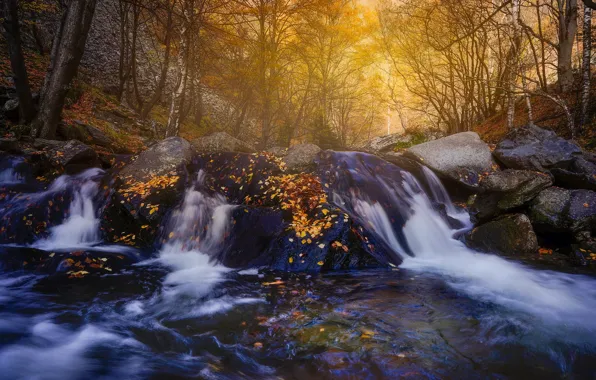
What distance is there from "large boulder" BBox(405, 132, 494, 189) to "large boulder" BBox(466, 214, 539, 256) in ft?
8.67

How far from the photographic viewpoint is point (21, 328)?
3.53 metres

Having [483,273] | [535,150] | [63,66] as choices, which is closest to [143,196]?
[63,66]

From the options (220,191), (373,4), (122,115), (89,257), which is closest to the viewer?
(89,257)

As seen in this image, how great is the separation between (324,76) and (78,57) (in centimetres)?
1428

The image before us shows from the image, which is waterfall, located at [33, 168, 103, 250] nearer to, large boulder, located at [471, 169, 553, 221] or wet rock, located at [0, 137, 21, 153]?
wet rock, located at [0, 137, 21, 153]

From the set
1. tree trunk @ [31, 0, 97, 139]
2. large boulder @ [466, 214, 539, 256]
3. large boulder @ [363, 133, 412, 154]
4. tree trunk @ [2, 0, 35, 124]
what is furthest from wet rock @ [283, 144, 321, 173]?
large boulder @ [363, 133, 412, 154]

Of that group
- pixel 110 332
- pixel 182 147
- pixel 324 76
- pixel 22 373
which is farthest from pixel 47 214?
pixel 324 76

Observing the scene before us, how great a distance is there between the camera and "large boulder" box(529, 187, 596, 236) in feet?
20.3

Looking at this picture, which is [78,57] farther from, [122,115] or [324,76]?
[324,76]

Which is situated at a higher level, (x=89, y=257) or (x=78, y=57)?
(x=78, y=57)

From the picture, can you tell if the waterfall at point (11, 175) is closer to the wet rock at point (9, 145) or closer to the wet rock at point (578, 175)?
the wet rock at point (9, 145)

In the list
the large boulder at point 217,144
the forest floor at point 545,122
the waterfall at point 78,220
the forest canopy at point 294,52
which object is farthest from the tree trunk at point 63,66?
the forest floor at point 545,122

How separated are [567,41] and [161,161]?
15.6 m

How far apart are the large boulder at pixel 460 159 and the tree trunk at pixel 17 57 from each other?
446 inches
